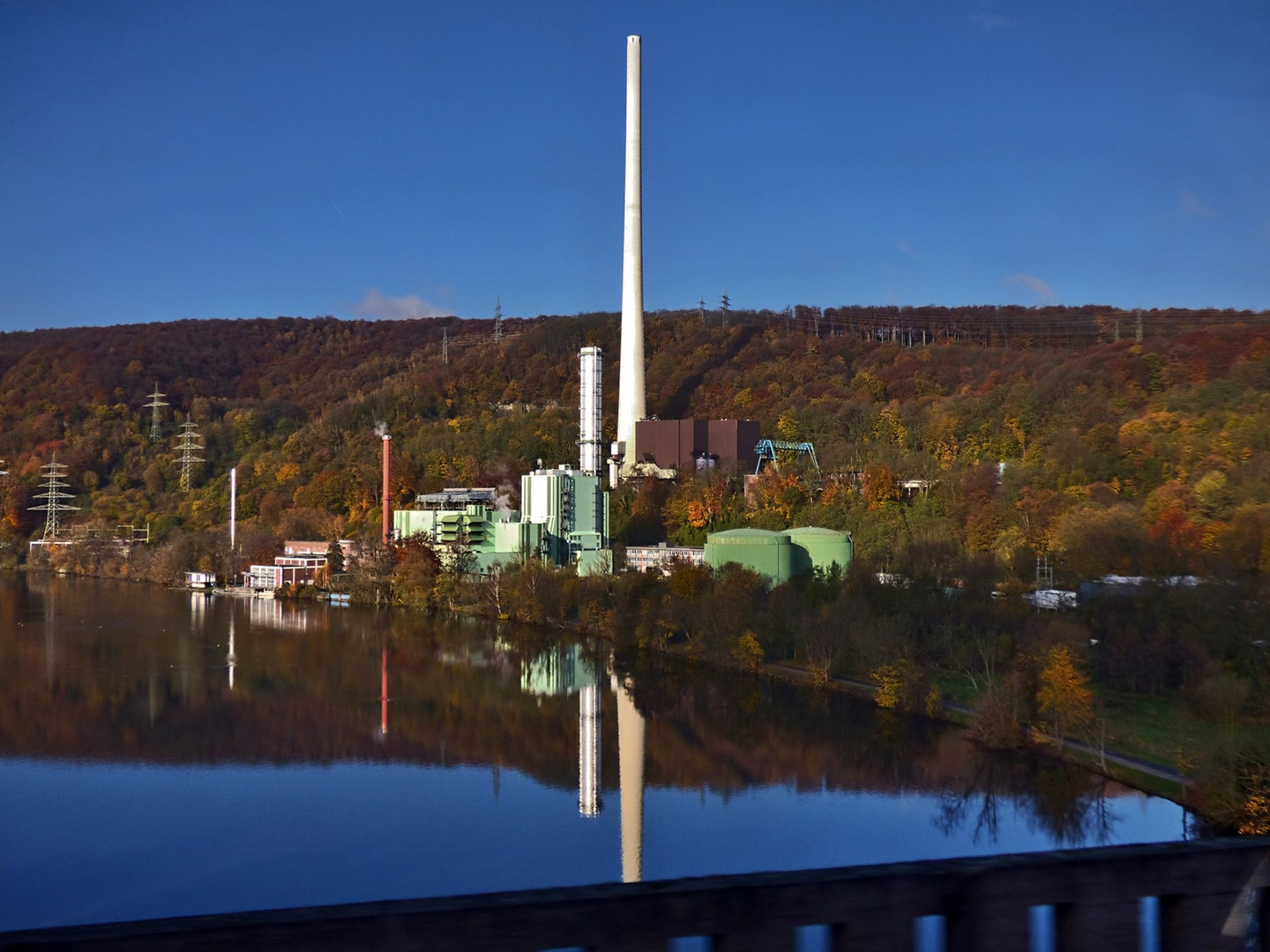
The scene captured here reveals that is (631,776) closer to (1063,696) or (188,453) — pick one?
(1063,696)

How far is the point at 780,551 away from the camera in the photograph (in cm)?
1514

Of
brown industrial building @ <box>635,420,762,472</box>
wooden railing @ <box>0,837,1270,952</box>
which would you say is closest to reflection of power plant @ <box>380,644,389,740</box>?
wooden railing @ <box>0,837,1270,952</box>

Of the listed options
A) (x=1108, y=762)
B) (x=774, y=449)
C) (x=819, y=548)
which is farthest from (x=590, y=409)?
(x=1108, y=762)

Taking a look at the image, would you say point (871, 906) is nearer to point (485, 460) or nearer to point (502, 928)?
point (502, 928)

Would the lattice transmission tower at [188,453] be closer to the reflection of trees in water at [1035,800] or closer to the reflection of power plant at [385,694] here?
the reflection of power plant at [385,694]

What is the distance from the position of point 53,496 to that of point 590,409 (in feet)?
49.3

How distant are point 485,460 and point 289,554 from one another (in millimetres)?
4703

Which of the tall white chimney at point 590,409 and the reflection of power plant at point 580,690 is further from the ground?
the tall white chimney at point 590,409

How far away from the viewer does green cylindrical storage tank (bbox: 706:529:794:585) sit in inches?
588

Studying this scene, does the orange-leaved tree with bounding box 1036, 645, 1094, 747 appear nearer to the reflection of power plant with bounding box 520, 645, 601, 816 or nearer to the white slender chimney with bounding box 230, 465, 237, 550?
the reflection of power plant with bounding box 520, 645, 601, 816

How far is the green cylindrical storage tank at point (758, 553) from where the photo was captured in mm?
14945

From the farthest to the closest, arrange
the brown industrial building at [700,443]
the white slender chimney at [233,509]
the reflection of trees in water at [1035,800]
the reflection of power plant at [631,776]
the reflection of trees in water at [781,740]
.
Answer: the white slender chimney at [233,509] → the brown industrial building at [700,443] → the reflection of trees in water at [781,740] → the reflection of trees in water at [1035,800] → the reflection of power plant at [631,776]

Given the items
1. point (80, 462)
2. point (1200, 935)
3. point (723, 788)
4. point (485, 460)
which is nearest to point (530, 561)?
point (485, 460)

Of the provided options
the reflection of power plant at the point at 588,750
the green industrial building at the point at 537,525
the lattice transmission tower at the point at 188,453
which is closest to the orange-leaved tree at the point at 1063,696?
the reflection of power plant at the point at 588,750
